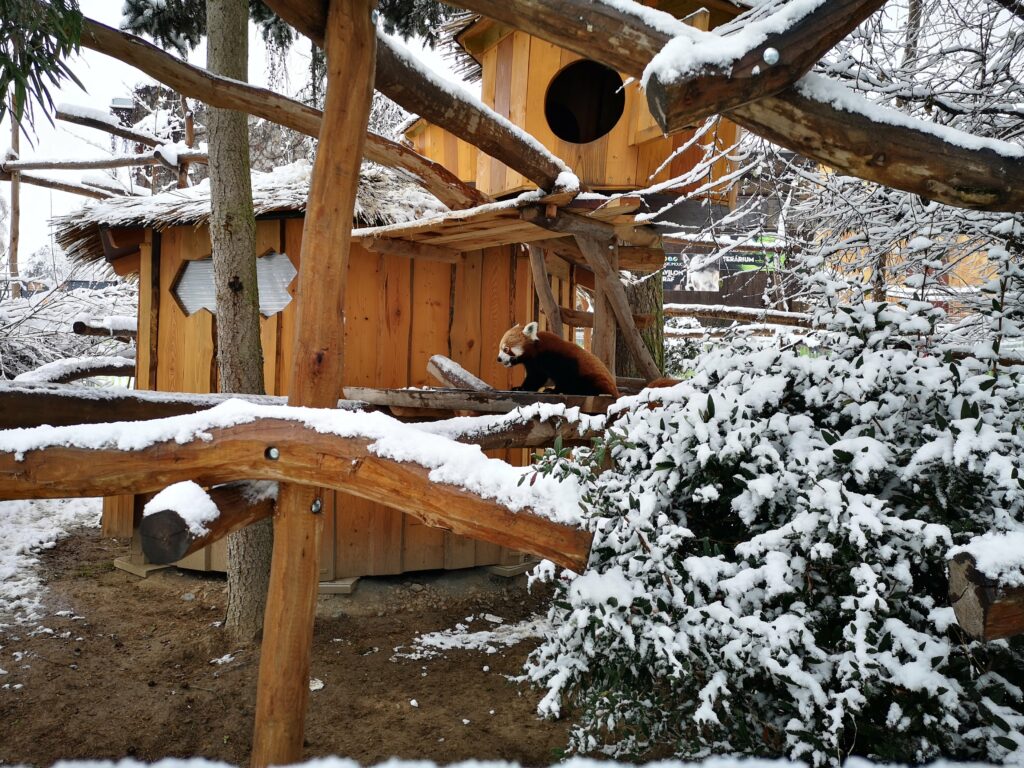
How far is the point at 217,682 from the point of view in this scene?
4.20 meters

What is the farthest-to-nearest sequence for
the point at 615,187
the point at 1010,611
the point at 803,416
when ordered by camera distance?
the point at 615,187 < the point at 803,416 < the point at 1010,611

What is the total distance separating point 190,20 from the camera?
607 centimetres

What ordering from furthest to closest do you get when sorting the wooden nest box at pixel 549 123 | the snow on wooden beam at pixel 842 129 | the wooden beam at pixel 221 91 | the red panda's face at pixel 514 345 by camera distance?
1. the red panda's face at pixel 514 345
2. the wooden nest box at pixel 549 123
3. the wooden beam at pixel 221 91
4. the snow on wooden beam at pixel 842 129

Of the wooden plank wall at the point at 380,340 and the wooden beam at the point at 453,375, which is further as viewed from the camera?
the wooden plank wall at the point at 380,340

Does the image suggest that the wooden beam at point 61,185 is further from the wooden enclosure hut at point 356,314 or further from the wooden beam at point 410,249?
the wooden beam at point 410,249

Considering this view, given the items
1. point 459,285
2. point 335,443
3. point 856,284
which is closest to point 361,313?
point 459,285

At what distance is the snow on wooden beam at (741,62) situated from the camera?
5.32 feet

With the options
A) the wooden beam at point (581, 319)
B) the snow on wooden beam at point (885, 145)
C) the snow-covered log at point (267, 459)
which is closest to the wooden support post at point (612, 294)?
the wooden beam at point (581, 319)

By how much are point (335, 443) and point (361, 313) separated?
12.2 feet

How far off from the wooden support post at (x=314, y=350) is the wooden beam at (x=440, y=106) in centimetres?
15

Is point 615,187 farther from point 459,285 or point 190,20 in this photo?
point 190,20

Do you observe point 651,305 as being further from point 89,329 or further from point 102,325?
point 89,329

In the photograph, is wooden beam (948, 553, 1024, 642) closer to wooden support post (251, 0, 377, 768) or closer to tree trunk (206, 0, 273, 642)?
wooden support post (251, 0, 377, 768)

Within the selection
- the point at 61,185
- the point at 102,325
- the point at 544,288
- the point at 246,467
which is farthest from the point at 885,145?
the point at 61,185
